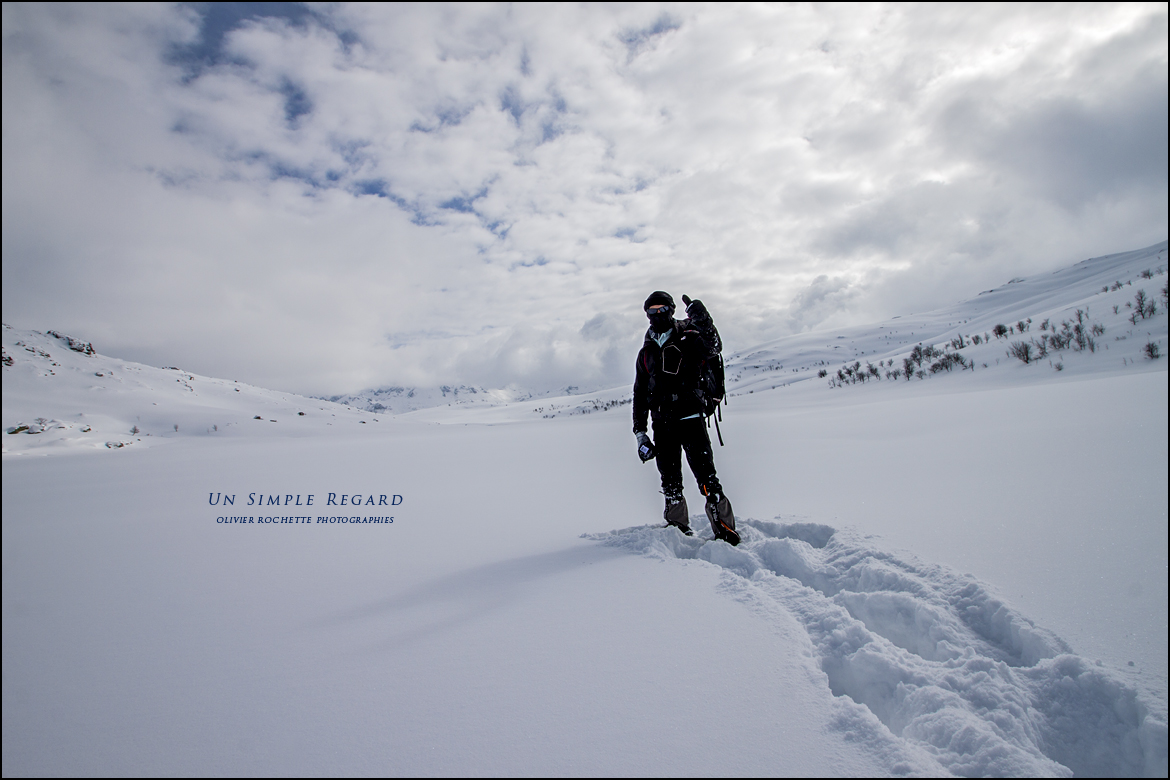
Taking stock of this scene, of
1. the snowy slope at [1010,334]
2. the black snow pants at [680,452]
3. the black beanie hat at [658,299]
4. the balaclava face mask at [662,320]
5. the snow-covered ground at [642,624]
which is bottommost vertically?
the snow-covered ground at [642,624]

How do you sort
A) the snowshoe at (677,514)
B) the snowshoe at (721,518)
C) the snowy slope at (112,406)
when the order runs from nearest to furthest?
the snowshoe at (721,518) < the snowshoe at (677,514) < the snowy slope at (112,406)

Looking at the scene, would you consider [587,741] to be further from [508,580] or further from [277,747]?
[508,580]

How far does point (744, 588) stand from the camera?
7.61 feet

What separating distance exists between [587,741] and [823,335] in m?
51.1

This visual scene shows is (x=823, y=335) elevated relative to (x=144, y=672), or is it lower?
elevated

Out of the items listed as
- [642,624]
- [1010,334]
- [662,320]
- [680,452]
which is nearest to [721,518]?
[680,452]

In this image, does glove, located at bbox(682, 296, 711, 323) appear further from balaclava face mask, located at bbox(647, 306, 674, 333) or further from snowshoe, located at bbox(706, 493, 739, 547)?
snowshoe, located at bbox(706, 493, 739, 547)

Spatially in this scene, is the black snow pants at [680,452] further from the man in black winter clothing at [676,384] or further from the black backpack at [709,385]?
the black backpack at [709,385]

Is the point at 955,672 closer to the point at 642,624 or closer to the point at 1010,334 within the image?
the point at 642,624

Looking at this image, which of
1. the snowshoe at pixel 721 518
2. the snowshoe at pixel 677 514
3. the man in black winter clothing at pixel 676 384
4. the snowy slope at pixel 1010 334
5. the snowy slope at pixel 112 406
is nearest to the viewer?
the snowshoe at pixel 721 518

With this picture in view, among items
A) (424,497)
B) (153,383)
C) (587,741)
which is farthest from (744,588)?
(153,383)

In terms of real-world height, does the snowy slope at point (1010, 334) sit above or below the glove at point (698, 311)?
above

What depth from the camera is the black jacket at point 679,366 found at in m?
3.73

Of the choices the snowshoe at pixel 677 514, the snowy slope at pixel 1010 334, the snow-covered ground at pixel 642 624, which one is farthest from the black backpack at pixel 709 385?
the snowy slope at pixel 1010 334
